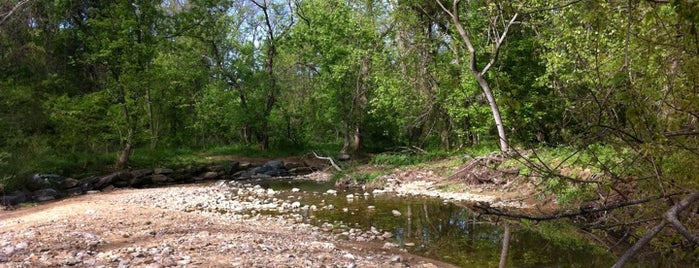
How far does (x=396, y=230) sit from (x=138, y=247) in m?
5.23

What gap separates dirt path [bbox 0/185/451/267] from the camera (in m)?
6.39

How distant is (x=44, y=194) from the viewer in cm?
1516

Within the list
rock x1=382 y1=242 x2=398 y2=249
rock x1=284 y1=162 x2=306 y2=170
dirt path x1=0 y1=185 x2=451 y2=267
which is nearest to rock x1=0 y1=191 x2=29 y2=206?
dirt path x1=0 y1=185 x2=451 y2=267

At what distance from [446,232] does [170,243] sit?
17.9 feet

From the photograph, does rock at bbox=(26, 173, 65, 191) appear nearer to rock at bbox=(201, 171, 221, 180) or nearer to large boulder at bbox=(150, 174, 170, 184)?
large boulder at bbox=(150, 174, 170, 184)

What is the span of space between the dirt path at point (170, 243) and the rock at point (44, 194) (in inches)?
152

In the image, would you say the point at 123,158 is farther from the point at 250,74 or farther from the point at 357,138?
the point at 357,138

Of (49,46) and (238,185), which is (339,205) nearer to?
(238,185)

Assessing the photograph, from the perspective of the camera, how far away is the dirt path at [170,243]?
6391mm

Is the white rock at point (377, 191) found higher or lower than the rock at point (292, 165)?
lower

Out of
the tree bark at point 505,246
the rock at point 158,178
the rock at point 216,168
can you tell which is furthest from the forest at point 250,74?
the rock at point 216,168

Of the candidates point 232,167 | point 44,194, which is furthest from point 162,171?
point 44,194

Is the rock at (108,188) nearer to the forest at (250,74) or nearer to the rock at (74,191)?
the rock at (74,191)

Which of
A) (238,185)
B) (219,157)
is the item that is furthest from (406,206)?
(219,157)
